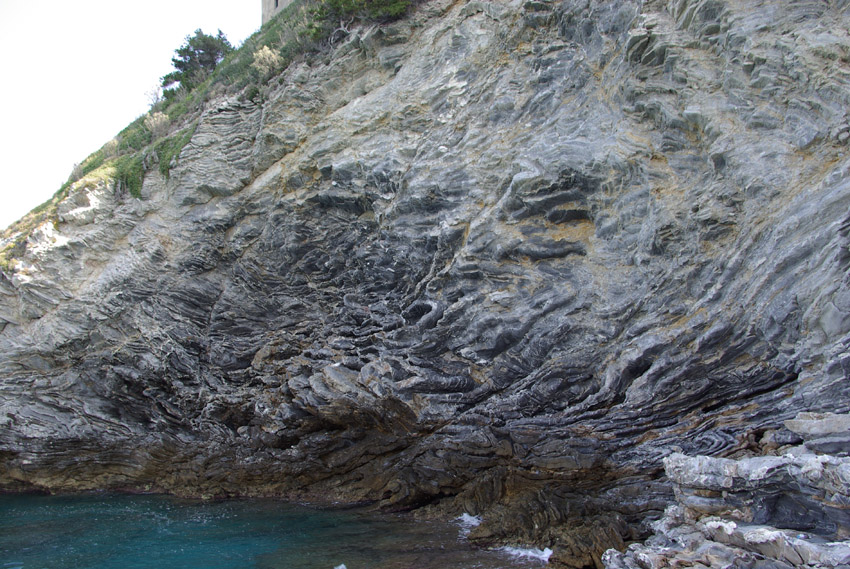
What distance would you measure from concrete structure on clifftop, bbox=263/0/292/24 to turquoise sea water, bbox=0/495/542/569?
2875 cm

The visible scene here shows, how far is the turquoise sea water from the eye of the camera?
9352mm

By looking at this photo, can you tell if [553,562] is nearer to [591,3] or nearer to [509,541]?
[509,541]

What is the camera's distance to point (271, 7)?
107 ft

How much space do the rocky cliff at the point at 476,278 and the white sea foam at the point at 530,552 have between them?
0.29 m

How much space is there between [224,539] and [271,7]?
32217mm

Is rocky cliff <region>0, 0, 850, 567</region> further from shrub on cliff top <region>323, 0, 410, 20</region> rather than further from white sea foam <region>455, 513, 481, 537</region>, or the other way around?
shrub on cliff top <region>323, 0, 410, 20</region>

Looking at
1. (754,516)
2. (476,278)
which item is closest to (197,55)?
(476,278)

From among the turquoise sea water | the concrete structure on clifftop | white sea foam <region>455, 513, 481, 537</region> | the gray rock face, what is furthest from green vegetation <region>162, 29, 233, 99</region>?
the gray rock face

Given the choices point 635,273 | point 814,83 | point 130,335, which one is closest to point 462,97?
point 635,273

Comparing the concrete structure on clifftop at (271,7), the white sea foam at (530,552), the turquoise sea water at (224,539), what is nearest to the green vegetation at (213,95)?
the turquoise sea water at (224,539)

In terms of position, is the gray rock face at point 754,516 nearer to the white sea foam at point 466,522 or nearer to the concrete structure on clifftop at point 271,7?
the white sea foam at point 466,522

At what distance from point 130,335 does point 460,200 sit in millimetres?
10734

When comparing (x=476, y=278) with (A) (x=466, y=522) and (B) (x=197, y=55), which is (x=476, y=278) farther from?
(B) (x=197, y=55)

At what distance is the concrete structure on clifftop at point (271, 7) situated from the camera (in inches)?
1239
